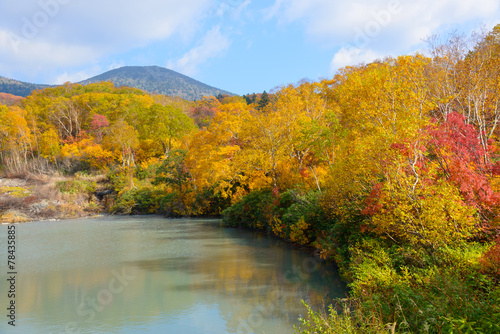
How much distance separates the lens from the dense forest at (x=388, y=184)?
5977 millimetres

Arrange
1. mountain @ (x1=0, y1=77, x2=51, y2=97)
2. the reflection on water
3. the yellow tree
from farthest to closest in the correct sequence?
mountain @ (x1=0, y1=77, x2=51, y2=97) < the yellow tree < the reflection on water

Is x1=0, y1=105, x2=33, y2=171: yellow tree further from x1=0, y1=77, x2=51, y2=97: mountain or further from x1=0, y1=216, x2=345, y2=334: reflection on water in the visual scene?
x1=0, y1=77, x2=51, y2=97: mountain

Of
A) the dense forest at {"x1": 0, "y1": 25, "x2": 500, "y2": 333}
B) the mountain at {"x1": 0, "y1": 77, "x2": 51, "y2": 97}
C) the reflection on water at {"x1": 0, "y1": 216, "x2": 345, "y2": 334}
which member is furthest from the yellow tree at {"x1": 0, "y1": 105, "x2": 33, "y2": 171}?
the mountain at {"x1": 0, "y1": 77, "x2": 51, "y2": 97}

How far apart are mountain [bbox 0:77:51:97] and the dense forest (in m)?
142

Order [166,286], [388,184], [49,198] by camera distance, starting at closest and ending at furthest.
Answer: [388,184]
[166,286]
[49,198]

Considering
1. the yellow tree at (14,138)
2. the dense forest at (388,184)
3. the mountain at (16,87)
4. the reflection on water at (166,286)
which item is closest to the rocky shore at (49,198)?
the yellow tree at (14,138)

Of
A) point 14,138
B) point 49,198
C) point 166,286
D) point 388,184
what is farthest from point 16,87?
point 388,184

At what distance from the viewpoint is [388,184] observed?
768 cm

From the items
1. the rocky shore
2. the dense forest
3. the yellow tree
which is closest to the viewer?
the dense forest

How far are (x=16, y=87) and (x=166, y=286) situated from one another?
568ft

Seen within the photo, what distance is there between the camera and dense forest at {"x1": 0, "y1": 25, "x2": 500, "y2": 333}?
598cm

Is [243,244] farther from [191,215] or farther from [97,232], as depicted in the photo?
[191,215]

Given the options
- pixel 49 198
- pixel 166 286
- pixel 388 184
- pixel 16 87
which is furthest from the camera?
pixel 16 87

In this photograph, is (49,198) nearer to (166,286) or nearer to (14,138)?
(14,138)
